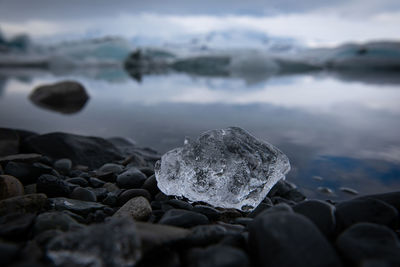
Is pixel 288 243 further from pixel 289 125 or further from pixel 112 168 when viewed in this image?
pixel 289 125

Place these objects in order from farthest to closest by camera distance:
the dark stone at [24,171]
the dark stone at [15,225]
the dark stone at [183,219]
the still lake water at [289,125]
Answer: the still lake water at [289,125] → the dark stone at [24,171] → the dark stone at [183,219] → the dark stone at [15,225]

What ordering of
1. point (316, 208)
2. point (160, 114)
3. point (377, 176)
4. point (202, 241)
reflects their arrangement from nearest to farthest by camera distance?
point (202, 241)
point (316, 208)
point (377, 176)
point (160, 114)

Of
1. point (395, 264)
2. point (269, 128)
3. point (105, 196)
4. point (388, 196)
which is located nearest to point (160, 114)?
point (269, 128)

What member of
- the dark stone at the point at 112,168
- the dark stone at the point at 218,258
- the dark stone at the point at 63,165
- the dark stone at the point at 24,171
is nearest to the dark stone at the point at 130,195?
the dark stone at the point at 112,168

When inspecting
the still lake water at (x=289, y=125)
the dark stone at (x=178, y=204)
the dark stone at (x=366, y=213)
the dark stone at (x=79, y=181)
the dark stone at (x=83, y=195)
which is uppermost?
the dark stone at (x=366, y=213)

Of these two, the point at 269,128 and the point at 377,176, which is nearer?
the point at 377,176

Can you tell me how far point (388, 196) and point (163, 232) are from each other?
1.40 metres

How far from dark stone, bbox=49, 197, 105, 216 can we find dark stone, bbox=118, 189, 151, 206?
0.60 ft

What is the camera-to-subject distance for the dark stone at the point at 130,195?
2.21m

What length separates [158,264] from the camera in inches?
49.6

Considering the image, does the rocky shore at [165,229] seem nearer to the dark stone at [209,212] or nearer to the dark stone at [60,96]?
the dark stone at [209,212]

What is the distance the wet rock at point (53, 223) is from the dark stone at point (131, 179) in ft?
2.78

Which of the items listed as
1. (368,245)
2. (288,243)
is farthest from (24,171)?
(368,245)

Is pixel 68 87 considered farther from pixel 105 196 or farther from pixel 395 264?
pixel 395 264
